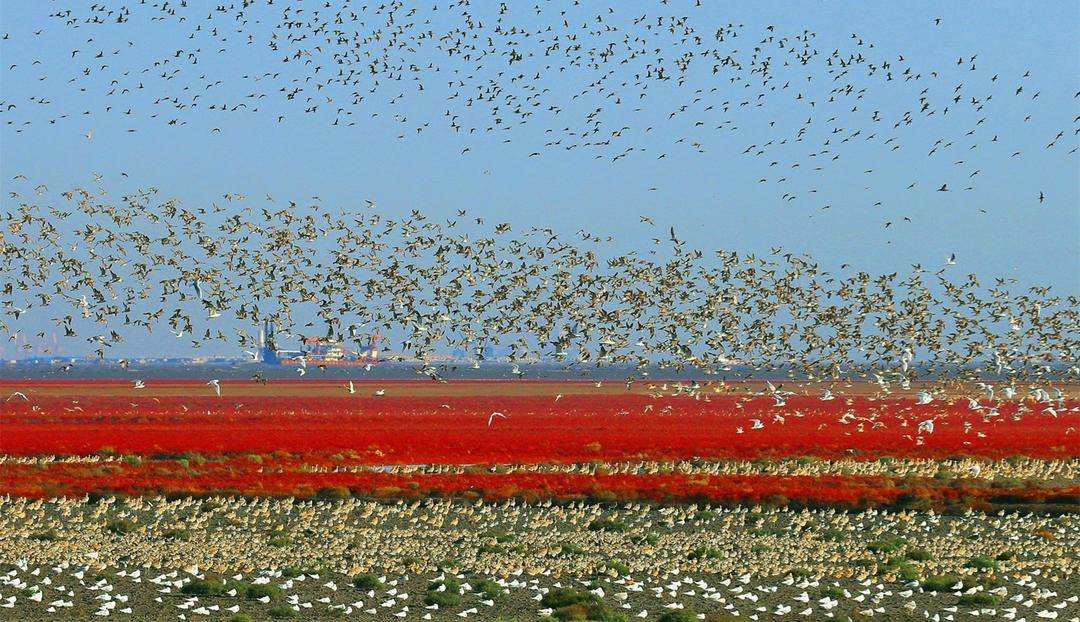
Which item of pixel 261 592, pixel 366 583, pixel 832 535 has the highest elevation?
pixel 261 592

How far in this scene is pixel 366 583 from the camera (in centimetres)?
2550

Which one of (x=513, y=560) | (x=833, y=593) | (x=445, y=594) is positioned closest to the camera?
(x=445, y=594)

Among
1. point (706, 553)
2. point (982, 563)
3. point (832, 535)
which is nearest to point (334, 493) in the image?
point (706, 553)

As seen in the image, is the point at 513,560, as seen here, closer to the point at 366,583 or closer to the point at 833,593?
the point at 366,583

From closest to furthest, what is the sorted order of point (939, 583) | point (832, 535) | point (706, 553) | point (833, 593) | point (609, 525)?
1. point (833, 593)
2. point (939, 583)
3. point (706, 553)
4. point (832, 535)
5. point (609, 525)

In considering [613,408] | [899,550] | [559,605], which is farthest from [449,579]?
[613,408]

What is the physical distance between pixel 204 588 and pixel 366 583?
2.87m

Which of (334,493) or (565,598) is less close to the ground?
(334,493)

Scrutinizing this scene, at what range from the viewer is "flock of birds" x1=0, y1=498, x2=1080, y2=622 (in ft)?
78.5

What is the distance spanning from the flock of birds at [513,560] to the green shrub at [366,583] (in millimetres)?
25

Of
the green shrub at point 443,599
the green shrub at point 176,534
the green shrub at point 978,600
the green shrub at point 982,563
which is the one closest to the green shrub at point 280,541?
the green shrub at point 176,534

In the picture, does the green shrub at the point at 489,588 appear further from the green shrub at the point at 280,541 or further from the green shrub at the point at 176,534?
the green shrub at the point at 176,534

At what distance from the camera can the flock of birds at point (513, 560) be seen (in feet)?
78.5

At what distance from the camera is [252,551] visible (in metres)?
29.2
